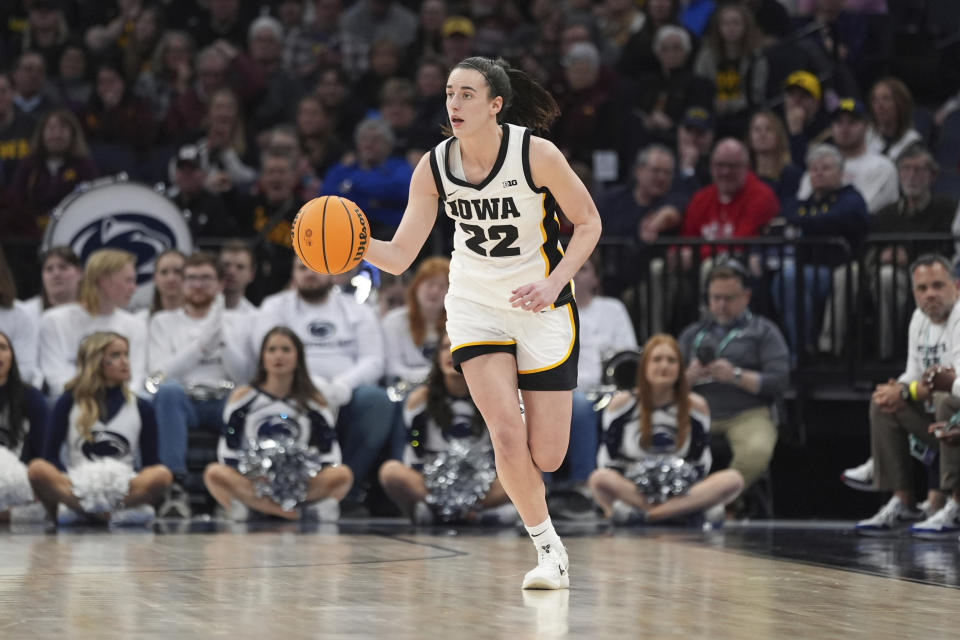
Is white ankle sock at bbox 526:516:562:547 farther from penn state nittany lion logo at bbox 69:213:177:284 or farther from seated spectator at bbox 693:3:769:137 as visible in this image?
seated spectator at bbox 693:3:769:137

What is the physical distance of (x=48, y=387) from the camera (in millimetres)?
8648

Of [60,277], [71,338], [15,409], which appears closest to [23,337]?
[71,338]

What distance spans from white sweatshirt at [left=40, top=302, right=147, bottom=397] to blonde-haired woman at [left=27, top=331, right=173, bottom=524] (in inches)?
15.3

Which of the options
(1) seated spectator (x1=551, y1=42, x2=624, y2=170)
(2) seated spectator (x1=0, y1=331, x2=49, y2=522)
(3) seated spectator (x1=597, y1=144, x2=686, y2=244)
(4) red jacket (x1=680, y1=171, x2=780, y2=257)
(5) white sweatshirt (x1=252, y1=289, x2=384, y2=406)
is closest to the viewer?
(2) seated spectator (x1=0, y1=331, x2=49, y2=522)

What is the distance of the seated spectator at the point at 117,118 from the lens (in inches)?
476

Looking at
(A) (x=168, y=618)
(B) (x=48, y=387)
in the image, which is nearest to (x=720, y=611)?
(A) (x=168, y=618)

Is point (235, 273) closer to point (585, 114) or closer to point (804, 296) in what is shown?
point (585, 114)

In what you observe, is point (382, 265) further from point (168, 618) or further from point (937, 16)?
point (937, 16)

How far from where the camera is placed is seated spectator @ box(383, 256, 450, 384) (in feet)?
29.4

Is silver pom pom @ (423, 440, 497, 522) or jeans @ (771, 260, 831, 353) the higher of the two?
jeans @ (771, 260, 831, 353)

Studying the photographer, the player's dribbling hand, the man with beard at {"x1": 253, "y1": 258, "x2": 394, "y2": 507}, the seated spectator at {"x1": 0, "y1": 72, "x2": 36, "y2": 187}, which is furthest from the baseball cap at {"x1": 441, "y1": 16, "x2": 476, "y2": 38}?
the player's dribbling hand

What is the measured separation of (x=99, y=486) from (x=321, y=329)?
183 cm

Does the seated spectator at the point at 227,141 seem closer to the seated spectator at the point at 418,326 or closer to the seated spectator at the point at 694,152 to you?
the seated spectator at the point at 418,326

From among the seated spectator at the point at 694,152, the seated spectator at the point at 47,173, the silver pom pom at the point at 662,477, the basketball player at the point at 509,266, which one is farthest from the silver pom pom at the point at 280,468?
the seated spectator at the point at 694,152
